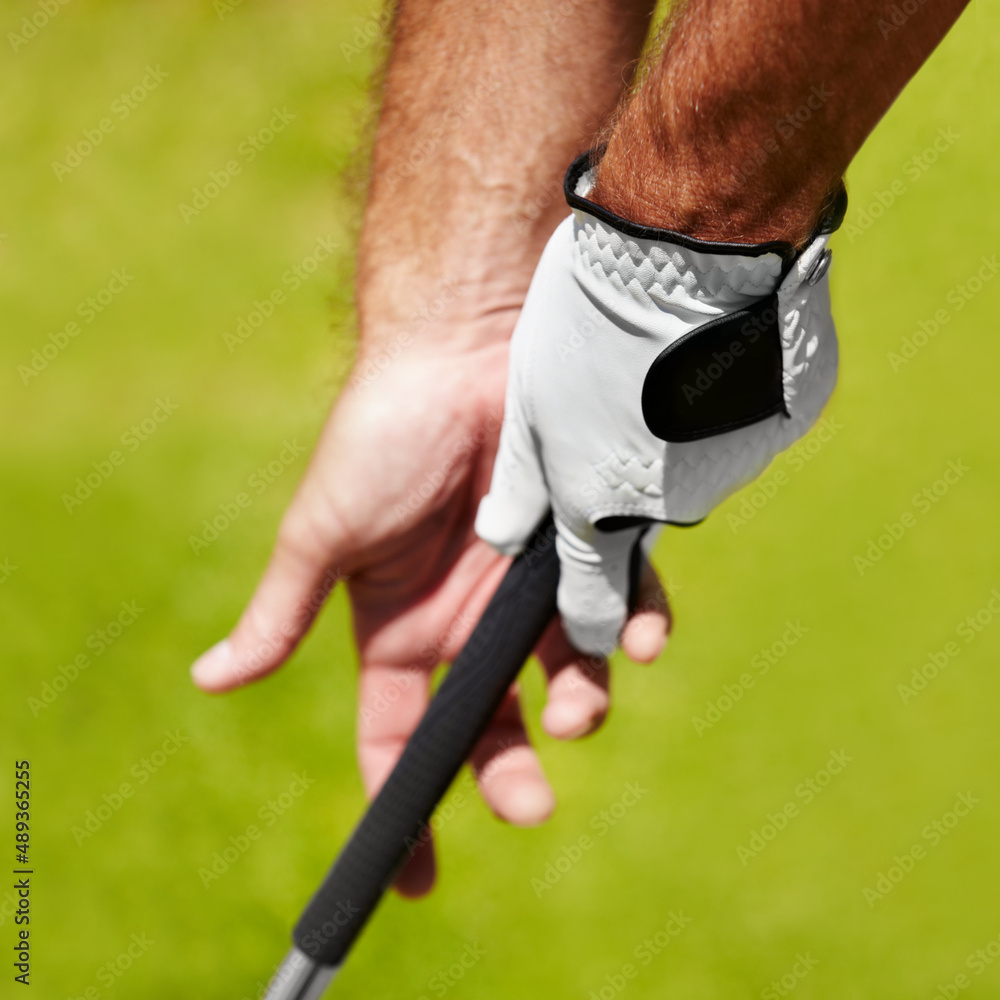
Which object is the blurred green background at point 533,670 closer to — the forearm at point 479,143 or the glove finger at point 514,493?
the forearm at point 479,143

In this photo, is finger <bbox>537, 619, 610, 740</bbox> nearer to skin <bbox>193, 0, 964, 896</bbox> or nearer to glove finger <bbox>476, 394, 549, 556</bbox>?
skin <bbox>193, 0, 964, 896</bbox>

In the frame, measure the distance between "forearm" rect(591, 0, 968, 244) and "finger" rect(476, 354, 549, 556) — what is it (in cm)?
32

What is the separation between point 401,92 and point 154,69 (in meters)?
2.78

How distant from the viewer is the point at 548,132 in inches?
66.7

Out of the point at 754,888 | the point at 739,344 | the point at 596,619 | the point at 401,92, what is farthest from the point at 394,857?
the point at 401,92

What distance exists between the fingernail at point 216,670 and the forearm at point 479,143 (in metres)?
0.57

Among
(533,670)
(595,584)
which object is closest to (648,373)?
(595,584)

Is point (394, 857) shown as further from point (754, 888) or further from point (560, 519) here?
point (754, 888)

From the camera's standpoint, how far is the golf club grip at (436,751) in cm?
147

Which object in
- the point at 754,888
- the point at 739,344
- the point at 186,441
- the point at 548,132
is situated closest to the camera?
the point at 739,344

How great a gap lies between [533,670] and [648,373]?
162cm

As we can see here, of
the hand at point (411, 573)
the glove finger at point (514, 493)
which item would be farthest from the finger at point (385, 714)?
the glove finger at point (514, 493)

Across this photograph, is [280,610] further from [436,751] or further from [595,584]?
[595,584]

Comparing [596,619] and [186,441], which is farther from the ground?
[596,619]
